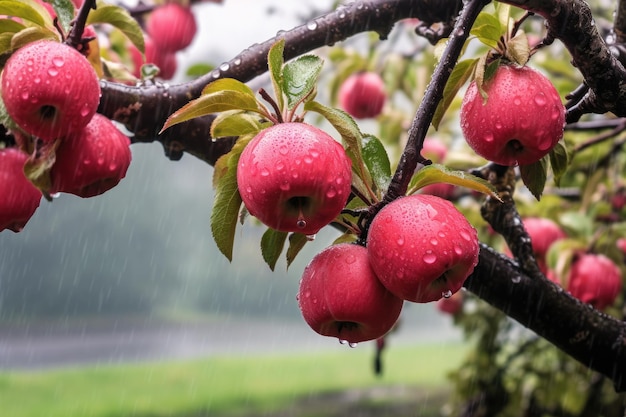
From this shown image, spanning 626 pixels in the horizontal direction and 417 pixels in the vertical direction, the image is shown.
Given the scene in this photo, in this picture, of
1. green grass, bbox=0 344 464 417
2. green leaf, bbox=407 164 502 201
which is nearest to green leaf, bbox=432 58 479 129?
green leaf, bbox=407 164 502 201

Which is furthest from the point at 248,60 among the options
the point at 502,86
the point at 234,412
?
the point at 234,412

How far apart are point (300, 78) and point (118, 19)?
316 millimetres

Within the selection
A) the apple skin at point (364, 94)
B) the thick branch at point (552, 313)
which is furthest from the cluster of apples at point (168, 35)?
the thick branch at point (552, 313)

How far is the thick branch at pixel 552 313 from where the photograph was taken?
0.82 meters

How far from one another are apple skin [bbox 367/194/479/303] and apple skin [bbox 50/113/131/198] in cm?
23

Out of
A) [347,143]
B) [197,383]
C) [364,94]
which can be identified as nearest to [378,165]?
[347,143]

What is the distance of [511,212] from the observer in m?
0.88

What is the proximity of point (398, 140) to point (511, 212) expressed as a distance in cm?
99

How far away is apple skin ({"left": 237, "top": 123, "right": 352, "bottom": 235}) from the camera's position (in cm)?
47

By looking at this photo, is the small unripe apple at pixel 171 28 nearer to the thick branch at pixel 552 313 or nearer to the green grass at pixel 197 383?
the thick branch at pixel 552 313

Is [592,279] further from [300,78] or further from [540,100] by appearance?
[300,78]

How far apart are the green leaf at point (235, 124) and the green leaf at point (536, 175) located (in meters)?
0.28

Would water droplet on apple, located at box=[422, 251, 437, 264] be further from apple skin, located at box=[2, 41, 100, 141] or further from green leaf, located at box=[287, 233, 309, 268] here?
apple skin, located at box=[2, 41, 100, 141]

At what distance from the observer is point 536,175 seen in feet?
2.23
